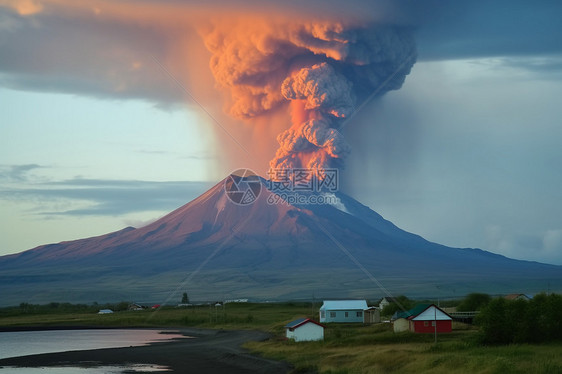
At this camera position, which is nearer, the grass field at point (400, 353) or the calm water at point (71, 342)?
the grass field at point (400, 353)

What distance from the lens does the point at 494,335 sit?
49.6 meters

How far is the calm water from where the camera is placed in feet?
171

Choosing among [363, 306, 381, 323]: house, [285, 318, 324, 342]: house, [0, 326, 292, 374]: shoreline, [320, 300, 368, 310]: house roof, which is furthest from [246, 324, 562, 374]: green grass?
[363, 306, 381, 323]: house

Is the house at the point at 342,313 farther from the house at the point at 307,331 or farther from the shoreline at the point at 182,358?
the house at the point at 307,331

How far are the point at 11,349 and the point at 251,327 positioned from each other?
90.4 feet

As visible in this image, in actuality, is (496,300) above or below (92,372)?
above

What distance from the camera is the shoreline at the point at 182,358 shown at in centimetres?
5081

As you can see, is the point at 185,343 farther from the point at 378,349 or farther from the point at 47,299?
the point at 47,299

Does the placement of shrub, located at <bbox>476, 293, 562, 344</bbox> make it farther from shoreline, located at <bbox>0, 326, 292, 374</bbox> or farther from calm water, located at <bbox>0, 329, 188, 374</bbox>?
calm water, located at <bbox>0, 329, 188, 374</bbox>

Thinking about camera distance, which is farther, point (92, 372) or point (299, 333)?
point (299, 333)

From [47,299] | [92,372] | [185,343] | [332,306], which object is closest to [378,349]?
[92,372]

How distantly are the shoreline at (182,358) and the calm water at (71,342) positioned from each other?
257 cm

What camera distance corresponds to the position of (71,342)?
255 feet

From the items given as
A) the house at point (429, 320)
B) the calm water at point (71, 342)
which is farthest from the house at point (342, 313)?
the house at point (429, 320)
